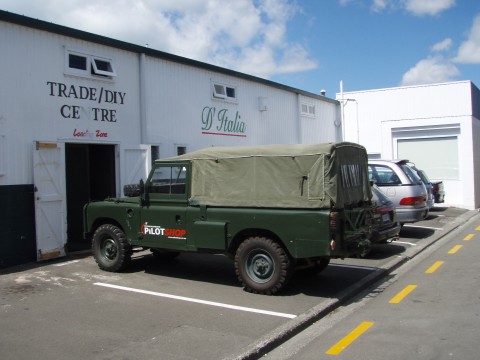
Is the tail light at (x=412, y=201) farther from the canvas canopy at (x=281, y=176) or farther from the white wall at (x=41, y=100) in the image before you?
the white wall at (x=41, y=100)

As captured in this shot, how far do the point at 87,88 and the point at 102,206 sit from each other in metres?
3.23

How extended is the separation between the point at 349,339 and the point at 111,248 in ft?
15.6

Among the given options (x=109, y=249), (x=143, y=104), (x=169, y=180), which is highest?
(x=143, y=104)

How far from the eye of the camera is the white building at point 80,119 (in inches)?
360

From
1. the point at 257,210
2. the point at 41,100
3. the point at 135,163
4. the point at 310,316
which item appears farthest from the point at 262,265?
the point at 41,100

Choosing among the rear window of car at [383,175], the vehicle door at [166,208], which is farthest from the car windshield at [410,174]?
the vehicle door at [166,208]

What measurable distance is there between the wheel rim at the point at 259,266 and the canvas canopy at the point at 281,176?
2.39ft

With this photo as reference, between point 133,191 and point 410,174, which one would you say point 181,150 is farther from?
point 410,174

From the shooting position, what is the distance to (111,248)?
8586 mm

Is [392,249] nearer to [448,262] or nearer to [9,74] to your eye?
[448,262]

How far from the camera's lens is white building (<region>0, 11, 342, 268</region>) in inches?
360

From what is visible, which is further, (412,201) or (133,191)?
(412,201)

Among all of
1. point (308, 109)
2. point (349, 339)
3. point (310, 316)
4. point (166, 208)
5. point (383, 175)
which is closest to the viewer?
point (349, 339)

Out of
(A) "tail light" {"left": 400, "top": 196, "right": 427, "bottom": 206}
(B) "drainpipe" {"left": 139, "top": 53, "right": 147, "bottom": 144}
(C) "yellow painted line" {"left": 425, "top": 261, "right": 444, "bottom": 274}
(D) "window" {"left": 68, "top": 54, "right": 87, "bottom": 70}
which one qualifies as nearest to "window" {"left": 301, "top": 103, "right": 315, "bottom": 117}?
(A) "tail light" {"left": 400, "top": 196, "right": 427, "bottom": 206}
